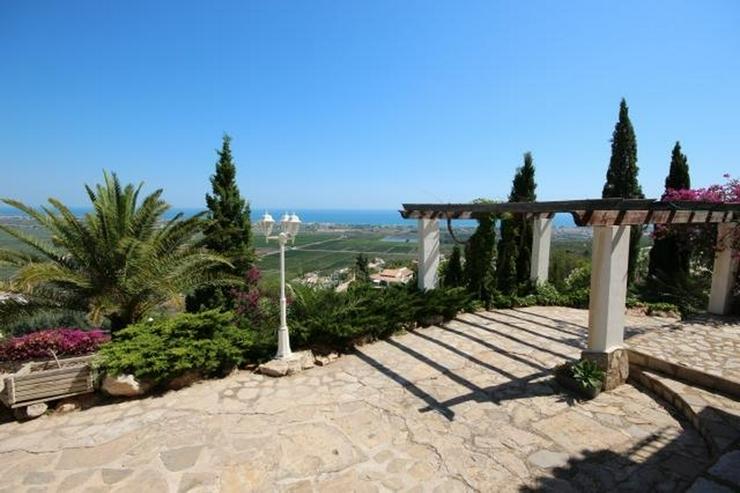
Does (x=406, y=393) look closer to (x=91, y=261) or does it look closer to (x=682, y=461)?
(x=682, y=461)

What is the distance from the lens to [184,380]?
443 centimetres

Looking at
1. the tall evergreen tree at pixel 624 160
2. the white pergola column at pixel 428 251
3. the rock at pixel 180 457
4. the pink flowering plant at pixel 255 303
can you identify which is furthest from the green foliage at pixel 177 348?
the tall evergreen tree at pixel 624 160

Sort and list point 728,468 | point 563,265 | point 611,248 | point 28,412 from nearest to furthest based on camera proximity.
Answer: point 728,468
point 28,412
point 611,248
point 563,265

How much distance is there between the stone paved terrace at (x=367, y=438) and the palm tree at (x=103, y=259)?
2.06 meters

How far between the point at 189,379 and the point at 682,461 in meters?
4.91

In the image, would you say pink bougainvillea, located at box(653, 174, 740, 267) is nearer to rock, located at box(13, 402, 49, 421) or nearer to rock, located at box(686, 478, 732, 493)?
rock, located at box(686, 478, 732, 493)

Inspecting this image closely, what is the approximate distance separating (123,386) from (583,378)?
5.04 meters

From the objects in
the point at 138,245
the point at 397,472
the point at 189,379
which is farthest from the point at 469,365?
the point at 138,245

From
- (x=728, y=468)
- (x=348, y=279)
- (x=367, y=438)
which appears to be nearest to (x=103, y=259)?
(x=367, y=438)

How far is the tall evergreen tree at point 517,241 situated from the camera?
8516 millimetres

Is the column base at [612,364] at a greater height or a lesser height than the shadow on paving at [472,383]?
greater

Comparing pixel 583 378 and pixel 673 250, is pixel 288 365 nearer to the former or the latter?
pixel 583 378

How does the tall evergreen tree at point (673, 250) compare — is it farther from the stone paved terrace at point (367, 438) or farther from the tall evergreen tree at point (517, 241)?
the stone paved terrace at point (367, 438)

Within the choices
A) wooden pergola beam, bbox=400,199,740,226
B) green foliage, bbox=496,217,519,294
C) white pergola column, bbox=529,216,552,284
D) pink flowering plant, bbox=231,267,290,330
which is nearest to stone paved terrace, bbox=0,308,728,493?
pink flowering plant, bbox=231,267,290,330
